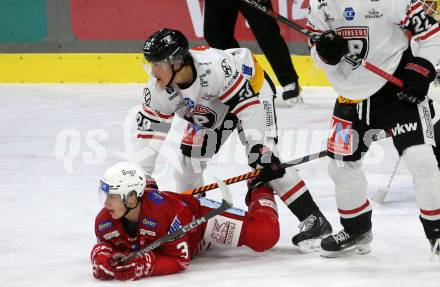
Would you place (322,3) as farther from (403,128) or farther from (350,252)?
(350,252)

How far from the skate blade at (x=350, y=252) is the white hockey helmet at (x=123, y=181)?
71cm

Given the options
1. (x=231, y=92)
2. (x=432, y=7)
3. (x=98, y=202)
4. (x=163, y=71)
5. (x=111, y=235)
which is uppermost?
(x=432, y=7)

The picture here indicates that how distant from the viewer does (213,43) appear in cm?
610

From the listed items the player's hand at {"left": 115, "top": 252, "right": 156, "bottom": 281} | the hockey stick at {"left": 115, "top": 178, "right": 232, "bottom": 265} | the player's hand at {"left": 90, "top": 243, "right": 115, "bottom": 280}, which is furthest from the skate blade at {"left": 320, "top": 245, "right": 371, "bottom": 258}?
the player's hand at {"left": 90, "top": 243, "right": 115, "bottom": 280}

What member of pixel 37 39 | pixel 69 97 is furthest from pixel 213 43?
pixel 37 39

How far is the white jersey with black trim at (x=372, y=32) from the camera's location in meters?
2.90

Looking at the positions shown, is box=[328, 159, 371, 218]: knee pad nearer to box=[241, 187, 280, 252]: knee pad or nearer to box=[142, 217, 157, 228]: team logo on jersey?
box=[241, 187, 280, 252]: knee pad

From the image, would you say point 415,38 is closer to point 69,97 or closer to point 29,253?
point 29,253

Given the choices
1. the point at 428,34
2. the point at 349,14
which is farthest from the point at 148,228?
the point at 428,34

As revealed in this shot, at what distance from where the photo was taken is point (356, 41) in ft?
9.87

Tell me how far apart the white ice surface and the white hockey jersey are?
452mm

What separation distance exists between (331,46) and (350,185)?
50 centimetres

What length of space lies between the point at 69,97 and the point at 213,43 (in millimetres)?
1471

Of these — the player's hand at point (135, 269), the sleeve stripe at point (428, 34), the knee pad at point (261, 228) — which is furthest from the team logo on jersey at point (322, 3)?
the player's hand at point (135, 269)
